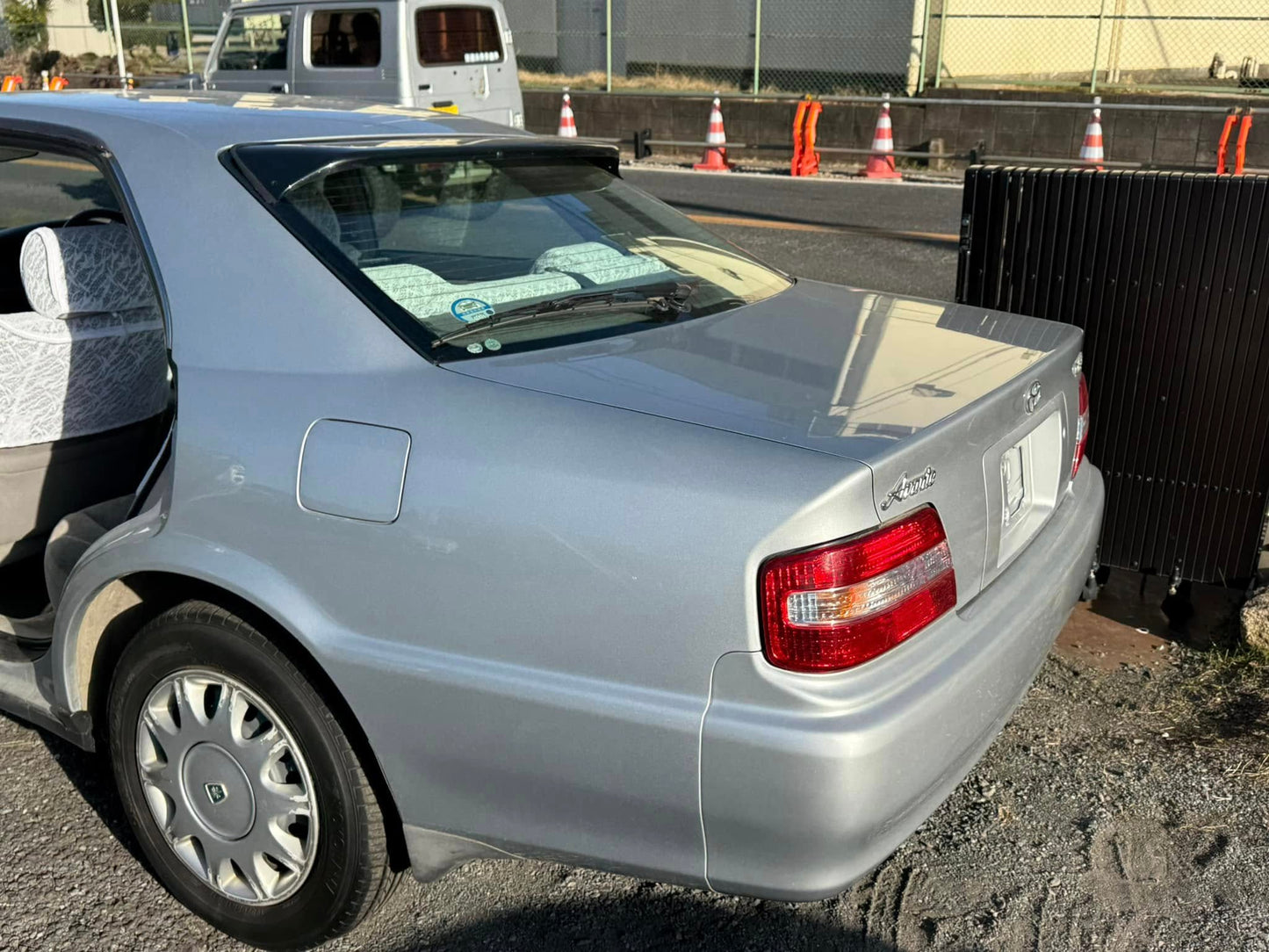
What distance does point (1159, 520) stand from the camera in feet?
13.3

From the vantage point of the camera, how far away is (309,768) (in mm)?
2375

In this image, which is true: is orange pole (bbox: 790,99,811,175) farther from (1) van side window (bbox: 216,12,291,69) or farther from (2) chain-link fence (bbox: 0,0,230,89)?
(2) chain-link fence (bbox: 0,0,230,89)

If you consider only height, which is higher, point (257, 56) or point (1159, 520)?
point (257, 56)

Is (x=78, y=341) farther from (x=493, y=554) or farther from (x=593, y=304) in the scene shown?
(x=493, y=554)

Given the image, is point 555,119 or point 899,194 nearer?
point 899,194

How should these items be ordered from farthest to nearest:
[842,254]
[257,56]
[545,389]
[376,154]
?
[257,56] < [842,254] < [376,154] < [545,389]

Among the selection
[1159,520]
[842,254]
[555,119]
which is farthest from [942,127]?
[1159,520]

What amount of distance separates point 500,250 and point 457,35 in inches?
399

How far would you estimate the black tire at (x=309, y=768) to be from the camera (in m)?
2.34

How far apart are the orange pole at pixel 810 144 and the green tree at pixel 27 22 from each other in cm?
2056

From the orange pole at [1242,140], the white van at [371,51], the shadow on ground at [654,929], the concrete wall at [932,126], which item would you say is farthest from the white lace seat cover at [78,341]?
the concrete wall at [932,126]

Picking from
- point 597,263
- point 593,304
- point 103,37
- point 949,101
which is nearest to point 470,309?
point 593,304

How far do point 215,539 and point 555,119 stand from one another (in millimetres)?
17678

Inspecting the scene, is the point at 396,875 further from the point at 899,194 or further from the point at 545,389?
the point at 899,194
